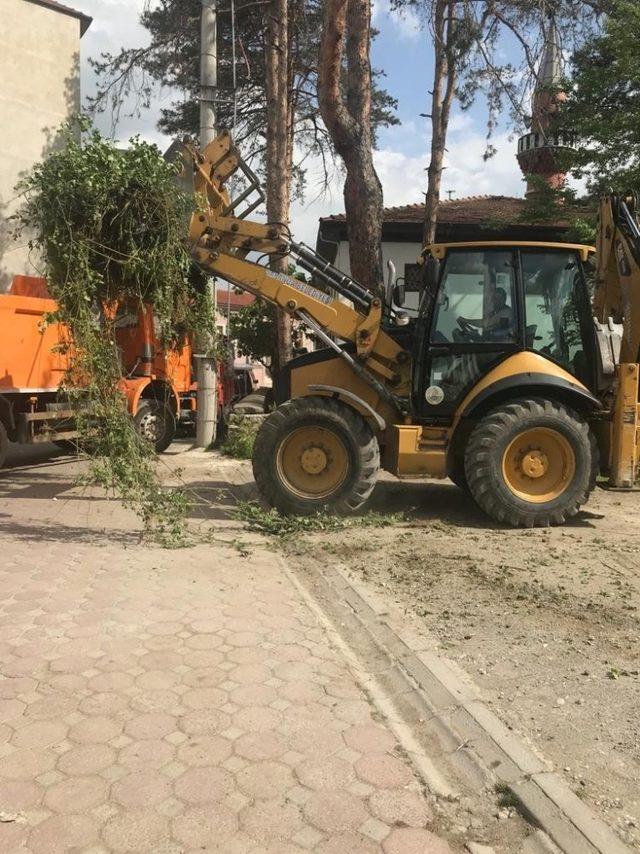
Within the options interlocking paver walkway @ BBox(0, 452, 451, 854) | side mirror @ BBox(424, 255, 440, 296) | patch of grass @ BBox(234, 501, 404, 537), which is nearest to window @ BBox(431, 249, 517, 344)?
side mirror @ BBox(424, 255, 440, 296)

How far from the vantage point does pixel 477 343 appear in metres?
7.23

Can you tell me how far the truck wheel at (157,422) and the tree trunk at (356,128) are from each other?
386cm

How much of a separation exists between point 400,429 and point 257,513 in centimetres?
166

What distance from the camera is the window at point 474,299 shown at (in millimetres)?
7184

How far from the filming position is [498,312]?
7.21 m

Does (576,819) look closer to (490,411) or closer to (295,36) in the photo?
(490,411)

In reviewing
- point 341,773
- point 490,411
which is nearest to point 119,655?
point 341,773

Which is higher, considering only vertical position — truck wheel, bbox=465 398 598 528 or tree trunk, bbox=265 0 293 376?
tree trunk, bbox=265 0 293 376

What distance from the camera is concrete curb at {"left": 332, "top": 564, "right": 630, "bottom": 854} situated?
2.61 metres

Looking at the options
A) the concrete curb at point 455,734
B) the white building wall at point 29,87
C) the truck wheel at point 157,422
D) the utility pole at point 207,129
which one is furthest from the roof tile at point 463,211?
the concrete curb at point 455,734

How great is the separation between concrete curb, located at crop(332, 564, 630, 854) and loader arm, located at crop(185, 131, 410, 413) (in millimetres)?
3494

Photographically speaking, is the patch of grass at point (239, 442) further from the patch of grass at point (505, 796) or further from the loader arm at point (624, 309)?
the patch of grass at point (505, 796)

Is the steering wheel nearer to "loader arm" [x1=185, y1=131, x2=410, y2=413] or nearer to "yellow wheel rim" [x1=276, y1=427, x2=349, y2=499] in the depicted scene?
"loader arm" [x1=185, y1=131, x2=410, y2=413]

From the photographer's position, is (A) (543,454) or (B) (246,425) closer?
(A) (543,454)
